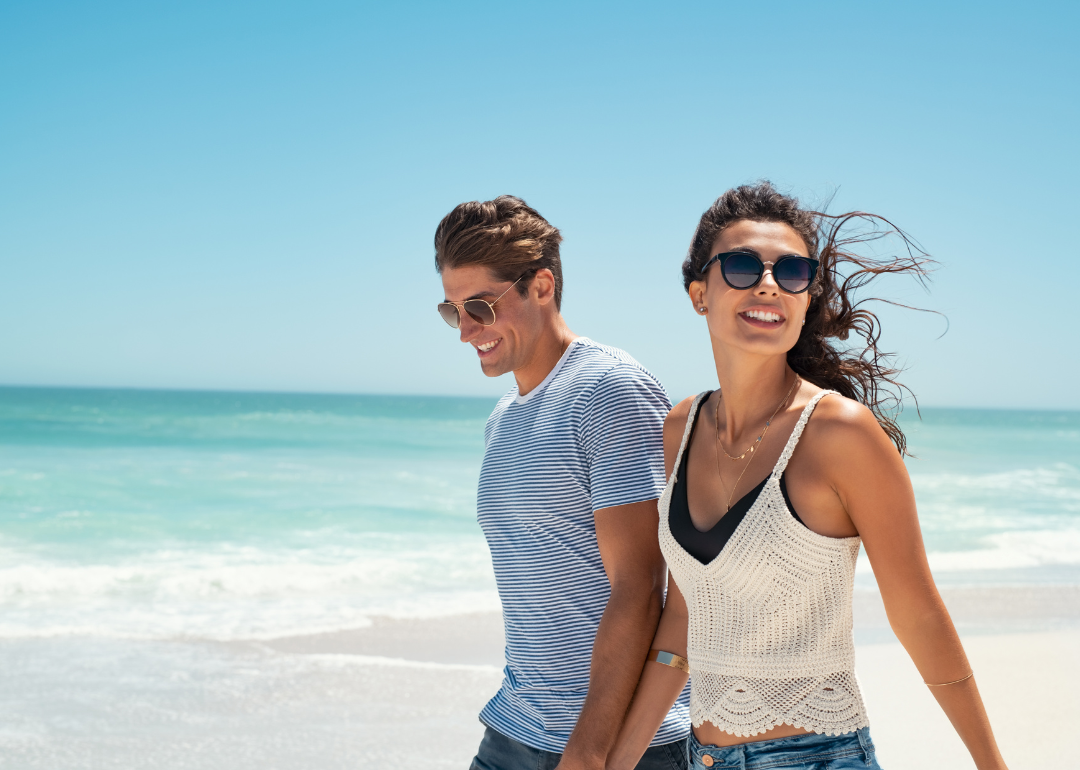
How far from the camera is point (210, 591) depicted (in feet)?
28.9

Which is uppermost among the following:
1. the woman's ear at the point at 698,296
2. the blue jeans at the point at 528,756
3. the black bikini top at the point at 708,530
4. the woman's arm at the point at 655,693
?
the woman's ear at the point at 698,296

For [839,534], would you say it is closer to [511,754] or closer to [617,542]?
[617,542]

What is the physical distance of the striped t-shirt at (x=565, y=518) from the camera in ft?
6.57

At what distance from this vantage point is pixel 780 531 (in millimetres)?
1580

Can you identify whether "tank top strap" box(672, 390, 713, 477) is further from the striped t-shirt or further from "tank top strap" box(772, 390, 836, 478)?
"tank top strap" box(772, 390, 836, 478)

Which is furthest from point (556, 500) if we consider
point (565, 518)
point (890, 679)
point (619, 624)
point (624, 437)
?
point (890, 679)

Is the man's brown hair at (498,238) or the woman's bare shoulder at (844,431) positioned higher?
the man's brown hair at (498,238)

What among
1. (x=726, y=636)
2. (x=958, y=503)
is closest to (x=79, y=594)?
(x=726, y=636)

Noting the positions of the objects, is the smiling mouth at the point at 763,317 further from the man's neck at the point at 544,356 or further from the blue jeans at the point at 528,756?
the blue jeans at the point at 528,756

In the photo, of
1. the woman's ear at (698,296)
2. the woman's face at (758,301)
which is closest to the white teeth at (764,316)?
the woman's face at (758,301)

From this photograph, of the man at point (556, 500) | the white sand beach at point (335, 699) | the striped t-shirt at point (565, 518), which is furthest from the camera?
the white sand beach at point (335, 699)

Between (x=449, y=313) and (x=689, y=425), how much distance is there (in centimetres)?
81

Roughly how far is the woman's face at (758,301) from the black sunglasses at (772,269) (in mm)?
10

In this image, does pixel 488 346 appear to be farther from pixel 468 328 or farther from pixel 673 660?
pixel 673 660
